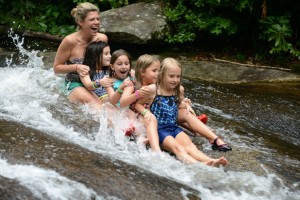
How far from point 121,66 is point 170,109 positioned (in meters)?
0.75

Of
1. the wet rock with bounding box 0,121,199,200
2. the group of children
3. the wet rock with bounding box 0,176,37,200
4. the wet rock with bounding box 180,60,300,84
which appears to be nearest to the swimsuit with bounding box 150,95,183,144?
the group of children

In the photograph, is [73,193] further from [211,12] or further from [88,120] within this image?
[211,12]

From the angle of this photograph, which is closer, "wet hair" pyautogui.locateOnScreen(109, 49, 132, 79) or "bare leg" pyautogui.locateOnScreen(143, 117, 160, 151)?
"bare leg" pyautogui.locateOnScreen(143, 117, 160, 151)

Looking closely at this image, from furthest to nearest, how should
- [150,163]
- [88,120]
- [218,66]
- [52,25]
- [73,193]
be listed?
[52,25], [218,66], [88,120], [150,163], [73,193]

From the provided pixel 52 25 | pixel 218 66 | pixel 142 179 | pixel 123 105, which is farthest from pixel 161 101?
pixel 52 25

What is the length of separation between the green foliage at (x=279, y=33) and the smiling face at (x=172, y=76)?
159 inches

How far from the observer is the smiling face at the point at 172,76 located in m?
3.73

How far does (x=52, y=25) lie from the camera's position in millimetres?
9227

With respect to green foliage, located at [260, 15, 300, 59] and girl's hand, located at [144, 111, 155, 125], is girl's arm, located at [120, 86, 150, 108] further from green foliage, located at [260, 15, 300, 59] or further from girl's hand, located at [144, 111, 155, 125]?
green foliage, located at [260, 15, 300, 59]

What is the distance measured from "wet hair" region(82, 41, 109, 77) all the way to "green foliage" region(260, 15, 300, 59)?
3758 mm

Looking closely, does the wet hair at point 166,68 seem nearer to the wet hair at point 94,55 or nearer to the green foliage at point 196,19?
the wet hair at point 94,55

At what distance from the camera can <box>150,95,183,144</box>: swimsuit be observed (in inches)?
151

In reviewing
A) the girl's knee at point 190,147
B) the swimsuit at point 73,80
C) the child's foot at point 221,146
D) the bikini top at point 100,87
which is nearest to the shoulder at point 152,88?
the girl's knee at point 190,147

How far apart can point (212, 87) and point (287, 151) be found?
233 centimetres
